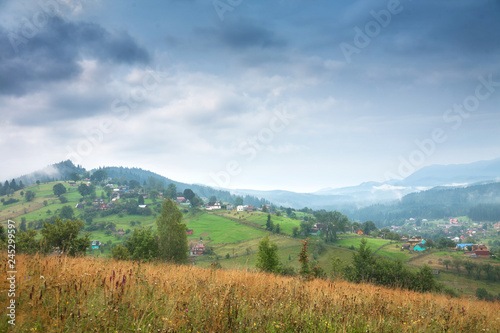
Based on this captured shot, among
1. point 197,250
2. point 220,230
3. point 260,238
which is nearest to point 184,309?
point 260,238

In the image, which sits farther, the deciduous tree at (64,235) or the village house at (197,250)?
the village house at (197,250)

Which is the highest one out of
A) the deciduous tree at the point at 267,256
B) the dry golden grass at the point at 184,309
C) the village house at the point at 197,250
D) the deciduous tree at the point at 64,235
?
the dry golden grass at the point at 184,309

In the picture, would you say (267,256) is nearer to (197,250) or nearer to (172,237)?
(172,237)

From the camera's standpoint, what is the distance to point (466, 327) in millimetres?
6328

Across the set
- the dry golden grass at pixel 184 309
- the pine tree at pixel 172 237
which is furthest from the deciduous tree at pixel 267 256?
the dry golden grass at pixel 184 309

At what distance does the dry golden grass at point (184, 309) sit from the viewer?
4.09 meters

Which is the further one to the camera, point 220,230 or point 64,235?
point 220,230

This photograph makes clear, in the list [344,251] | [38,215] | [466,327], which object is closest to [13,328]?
[466,327]

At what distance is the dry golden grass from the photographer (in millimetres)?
4086

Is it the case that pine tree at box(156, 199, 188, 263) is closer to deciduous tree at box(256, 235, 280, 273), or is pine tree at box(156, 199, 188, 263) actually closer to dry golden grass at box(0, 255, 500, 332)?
deciduous tree at box(256, 235, 280, 273)

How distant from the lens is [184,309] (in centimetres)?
463

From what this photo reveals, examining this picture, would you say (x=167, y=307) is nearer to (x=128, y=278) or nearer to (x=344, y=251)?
(x=128, y=278)

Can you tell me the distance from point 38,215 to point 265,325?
192935 mm

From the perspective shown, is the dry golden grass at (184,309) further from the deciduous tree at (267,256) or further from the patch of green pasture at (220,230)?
the patch of green pasture at (220,230)
